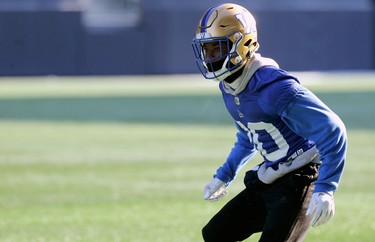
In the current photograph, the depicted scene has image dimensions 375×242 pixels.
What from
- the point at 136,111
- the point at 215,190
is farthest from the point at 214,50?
the point at 136,111

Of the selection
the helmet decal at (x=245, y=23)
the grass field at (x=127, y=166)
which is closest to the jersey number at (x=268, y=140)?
the helmet decal at (x=245, y=23)

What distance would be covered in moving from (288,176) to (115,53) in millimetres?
30686

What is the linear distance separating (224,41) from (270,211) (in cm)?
96

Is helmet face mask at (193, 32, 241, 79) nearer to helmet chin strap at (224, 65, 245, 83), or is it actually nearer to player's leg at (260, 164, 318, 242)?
helmet chin strap at (224, 65, 245, 83)

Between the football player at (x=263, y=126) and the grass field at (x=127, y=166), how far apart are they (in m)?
2.40

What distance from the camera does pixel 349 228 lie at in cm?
856

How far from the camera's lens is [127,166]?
498 inches

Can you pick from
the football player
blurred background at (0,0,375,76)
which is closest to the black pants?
the football player

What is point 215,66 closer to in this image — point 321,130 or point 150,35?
point 321,130

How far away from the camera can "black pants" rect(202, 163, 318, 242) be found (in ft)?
17.6

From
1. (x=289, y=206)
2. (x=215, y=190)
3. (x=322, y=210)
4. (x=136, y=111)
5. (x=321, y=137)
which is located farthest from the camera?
(x=136, y=111)

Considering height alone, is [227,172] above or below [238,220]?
above

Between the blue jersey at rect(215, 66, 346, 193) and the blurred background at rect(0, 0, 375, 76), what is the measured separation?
97.7ft

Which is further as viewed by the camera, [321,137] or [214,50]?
[214,50]
